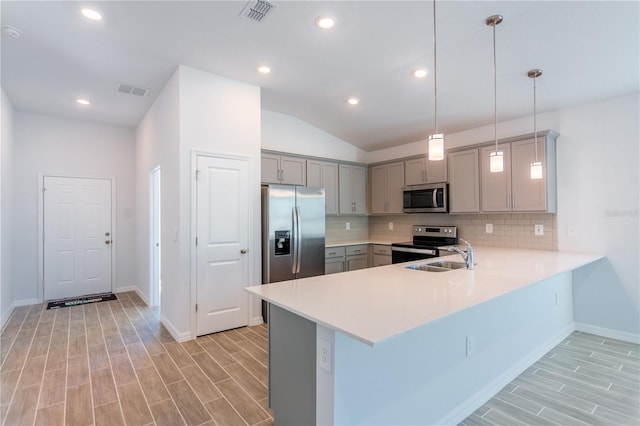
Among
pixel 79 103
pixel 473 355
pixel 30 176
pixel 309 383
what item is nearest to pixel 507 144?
pixel 473 355

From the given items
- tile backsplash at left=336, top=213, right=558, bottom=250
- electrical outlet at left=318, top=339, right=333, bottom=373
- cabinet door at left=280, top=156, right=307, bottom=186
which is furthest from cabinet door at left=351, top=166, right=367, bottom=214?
electrical outlet at left=318, top=339, right=333, bottom=373

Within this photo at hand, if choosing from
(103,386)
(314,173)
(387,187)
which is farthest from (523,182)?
(103,386)

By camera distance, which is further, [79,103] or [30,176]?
[30,176]

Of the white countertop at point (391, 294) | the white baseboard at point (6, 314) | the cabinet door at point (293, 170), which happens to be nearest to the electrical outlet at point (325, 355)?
the white countertop at point (391, 294)

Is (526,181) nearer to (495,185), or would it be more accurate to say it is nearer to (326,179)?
(495,185)

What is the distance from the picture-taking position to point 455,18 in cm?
246

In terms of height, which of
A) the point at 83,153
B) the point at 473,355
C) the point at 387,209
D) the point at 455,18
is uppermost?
the point at 455,18

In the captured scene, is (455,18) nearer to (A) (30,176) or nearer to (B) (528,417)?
(B) (528,417)

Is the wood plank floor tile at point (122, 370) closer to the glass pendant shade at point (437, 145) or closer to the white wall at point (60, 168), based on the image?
the glass pendant shade at point (437, 145)

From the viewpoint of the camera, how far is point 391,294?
1.83m

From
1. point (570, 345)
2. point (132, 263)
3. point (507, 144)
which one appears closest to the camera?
point (570, 345)

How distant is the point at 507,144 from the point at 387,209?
205 cm

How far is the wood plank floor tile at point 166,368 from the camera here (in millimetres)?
2613

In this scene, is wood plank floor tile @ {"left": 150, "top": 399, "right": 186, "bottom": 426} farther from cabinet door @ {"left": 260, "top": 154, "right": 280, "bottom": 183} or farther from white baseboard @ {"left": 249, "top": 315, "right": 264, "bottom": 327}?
cabinet door @ {"left": 260, "top": 154, "right": 280, "bottom": 183}
